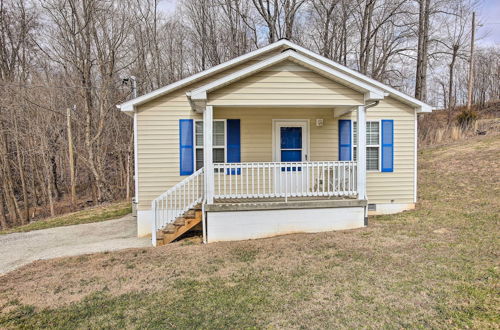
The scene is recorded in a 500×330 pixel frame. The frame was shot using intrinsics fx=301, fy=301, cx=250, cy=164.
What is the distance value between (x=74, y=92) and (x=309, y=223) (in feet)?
52.5

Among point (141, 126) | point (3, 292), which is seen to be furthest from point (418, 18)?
point (3, 292)

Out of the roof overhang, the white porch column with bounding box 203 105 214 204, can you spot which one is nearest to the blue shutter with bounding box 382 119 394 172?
the roof overhang

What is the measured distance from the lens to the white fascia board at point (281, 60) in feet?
20.0

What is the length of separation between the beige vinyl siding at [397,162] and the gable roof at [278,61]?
34 centimetres

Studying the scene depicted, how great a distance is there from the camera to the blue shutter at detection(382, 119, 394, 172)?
8.30 meters

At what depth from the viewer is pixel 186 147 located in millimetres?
7773

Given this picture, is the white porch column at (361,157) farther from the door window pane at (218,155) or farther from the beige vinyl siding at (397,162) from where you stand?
the door window pane at (218,155)

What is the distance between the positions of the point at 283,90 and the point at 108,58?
1381 cm

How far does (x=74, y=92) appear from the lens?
55.4 feet

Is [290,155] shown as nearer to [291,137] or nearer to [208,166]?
[291,137]

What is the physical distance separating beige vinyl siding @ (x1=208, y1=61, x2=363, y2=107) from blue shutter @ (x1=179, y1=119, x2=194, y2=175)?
1.69m

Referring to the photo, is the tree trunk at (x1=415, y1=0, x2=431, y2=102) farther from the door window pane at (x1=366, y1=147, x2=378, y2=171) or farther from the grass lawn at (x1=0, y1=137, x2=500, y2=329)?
the grass lawn at (x1=0, y1=137, x2=500, y2=329)

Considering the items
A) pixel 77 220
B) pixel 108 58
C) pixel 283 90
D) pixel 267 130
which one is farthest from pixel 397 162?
pixel 108 58

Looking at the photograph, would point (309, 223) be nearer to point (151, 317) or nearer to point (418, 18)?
point (151, 317)
